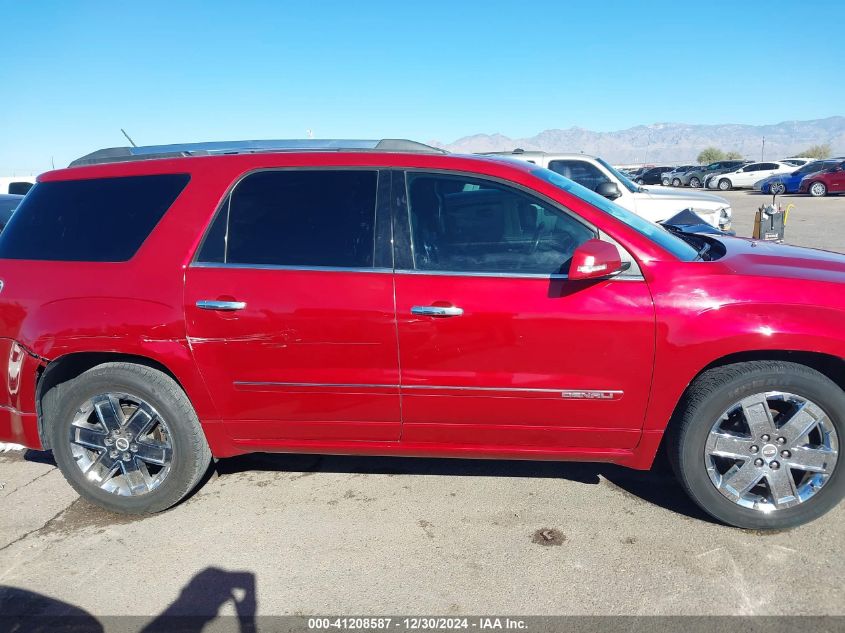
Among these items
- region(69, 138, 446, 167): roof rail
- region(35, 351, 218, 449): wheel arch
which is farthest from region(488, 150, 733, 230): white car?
region(35, 351, 218, 449): wheel arch

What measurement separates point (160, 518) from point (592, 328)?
2.56 metres

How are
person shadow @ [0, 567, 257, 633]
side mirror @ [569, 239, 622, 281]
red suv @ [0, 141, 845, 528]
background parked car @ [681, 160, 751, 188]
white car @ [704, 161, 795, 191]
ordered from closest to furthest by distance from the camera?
1. person shadow @ [0, 567, 257, 633]
2. side mirror @ [569, 239, 622, 281]
3. red suv @ [0, 141, 845, 528]
4. white car @ [704, 161, 795, 191]
5. background parked car @ [681, 160, 751, 188]

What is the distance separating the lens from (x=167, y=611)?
2.64 m

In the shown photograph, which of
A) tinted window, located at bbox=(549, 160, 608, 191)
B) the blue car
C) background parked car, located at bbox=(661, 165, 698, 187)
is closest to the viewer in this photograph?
tinted window, located at bbox=(549, 160, 608, 191)

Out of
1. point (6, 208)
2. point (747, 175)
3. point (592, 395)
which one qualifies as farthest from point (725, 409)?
point (747, 175)

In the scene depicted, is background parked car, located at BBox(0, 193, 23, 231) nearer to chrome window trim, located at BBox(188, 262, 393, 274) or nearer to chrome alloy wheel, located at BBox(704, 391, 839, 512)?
chrome window trim, located at BBox(188, 262, 393, 274)

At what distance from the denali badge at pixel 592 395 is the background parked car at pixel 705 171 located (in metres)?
41.3

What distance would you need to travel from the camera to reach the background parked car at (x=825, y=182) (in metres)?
25.2

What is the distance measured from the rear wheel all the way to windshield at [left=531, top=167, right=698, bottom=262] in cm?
2753

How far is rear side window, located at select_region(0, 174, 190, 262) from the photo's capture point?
327 centimetres

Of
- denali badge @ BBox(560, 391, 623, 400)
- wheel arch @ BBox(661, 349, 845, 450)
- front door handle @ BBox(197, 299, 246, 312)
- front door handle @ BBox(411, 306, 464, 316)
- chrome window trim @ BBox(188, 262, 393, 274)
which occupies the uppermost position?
chrome window trim @ BBox(188, 262, 393, 274)

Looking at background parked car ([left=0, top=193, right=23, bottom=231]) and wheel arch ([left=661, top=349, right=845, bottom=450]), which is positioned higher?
background parked car ([left=0, top=193, right=23, bottom=231])

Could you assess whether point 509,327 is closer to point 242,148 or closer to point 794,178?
point 242,148

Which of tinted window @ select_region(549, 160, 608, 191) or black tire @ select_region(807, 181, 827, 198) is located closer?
tinted window @ select_region(549, 160, 608, 191)
